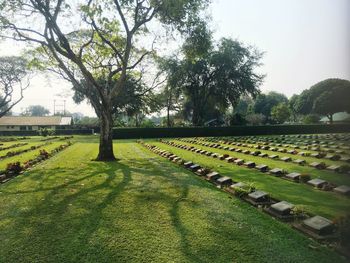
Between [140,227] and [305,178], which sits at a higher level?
[305,178]

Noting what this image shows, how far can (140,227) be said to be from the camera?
5566 millimetres

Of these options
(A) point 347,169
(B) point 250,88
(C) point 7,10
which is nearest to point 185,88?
(B) point 250,88

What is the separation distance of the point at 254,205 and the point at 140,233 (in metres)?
2.66

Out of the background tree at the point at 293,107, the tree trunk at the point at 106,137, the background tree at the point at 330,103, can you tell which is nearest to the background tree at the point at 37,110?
the background tree at the point at 293,107

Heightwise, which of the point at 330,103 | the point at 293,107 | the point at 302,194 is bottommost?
the point at 302,194

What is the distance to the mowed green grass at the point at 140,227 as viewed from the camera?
14.6 ft

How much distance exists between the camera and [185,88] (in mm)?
47500

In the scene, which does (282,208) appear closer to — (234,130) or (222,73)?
(234,130)

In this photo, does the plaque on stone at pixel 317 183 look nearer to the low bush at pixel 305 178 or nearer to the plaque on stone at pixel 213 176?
the low bush at pixel 305 178

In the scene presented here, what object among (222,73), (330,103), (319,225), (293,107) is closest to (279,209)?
(319,225)

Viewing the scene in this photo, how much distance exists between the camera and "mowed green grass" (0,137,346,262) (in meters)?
4.45

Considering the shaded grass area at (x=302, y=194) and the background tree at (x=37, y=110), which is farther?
the background tree at (x=37, y=110)

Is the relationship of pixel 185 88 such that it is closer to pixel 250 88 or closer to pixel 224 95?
pixel 224 95

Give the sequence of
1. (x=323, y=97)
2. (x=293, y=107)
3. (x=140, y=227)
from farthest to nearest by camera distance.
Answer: (x=293, y=107)
(x=323, y=97)
(x=140, y=227)
